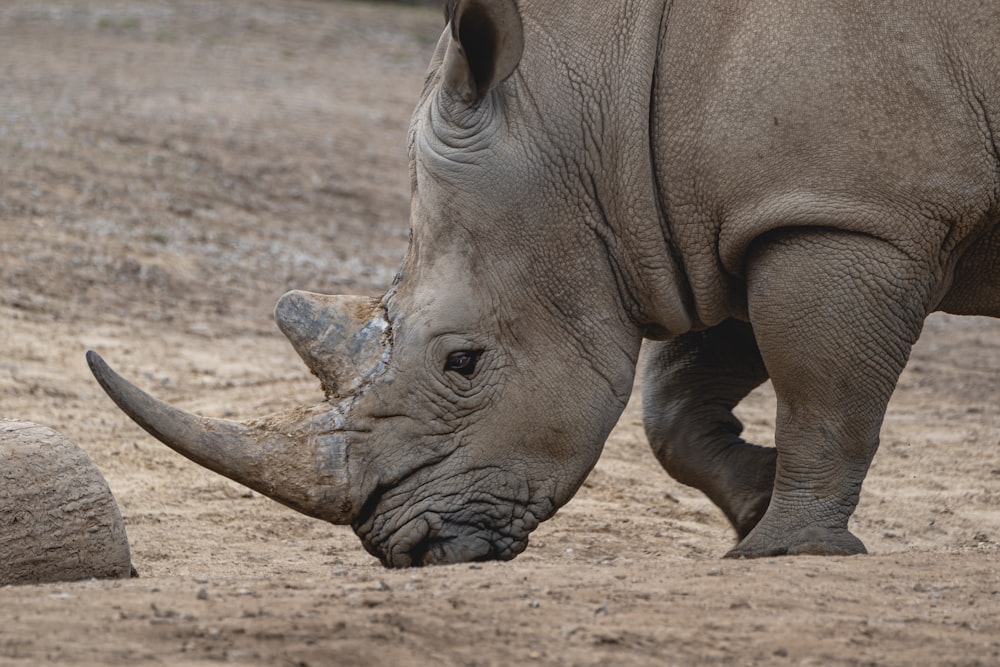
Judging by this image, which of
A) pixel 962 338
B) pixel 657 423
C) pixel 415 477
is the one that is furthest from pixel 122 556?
pixel 962 338

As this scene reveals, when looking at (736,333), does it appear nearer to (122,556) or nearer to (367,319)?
(367,319)

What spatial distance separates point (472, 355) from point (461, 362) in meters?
0.04

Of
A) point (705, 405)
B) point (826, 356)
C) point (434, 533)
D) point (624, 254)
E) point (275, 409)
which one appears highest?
point (624, 254)

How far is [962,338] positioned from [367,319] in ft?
22.9

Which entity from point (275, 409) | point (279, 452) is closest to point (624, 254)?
point (279, 452)

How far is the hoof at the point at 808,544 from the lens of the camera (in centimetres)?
489

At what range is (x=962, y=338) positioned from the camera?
35.6 feet

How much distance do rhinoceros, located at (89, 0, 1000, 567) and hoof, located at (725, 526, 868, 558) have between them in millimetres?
10

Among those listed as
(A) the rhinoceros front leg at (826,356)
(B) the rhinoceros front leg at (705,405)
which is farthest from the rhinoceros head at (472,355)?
(B) the rhinoceros front leg at (705,405)

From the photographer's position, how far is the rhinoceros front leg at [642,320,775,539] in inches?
229

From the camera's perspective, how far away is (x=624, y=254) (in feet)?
16.3

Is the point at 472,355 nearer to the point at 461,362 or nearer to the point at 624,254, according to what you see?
the point at 461,362

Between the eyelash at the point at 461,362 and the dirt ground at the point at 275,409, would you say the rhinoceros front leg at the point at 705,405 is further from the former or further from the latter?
the eyelash at the point at 461,362

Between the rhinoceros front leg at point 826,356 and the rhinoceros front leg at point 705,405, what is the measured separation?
789 millimetres
